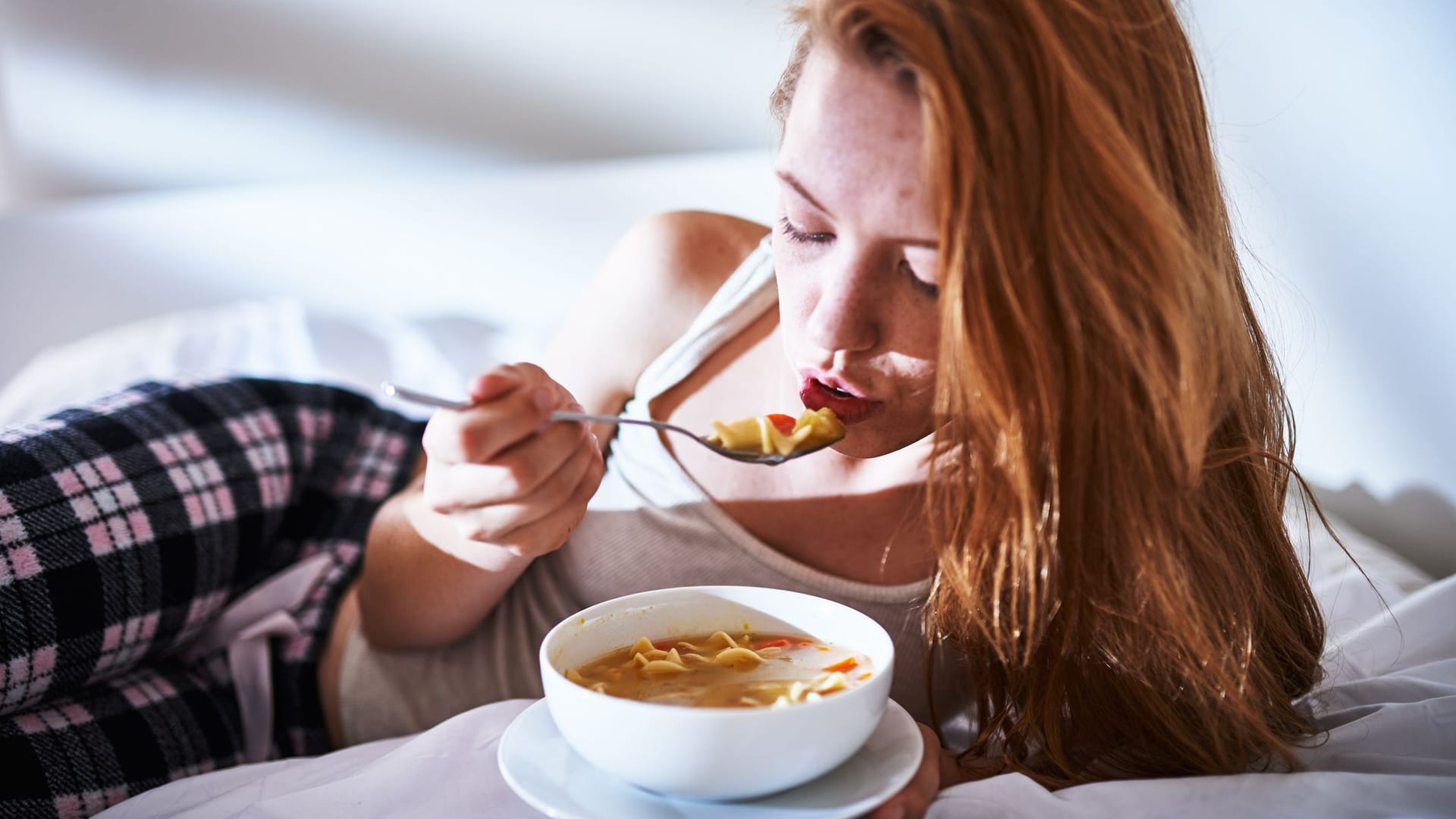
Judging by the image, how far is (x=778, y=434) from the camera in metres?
0.80

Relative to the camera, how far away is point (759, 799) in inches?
24.0

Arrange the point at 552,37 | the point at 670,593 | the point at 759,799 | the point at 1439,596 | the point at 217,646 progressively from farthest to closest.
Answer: the point at 552,37
the point at 217,646
the point at 1439,596
the point at 670,593
the point at 759,799

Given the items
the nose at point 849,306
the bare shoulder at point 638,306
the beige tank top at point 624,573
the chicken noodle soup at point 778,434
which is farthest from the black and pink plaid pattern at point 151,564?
the nose at point 849,306

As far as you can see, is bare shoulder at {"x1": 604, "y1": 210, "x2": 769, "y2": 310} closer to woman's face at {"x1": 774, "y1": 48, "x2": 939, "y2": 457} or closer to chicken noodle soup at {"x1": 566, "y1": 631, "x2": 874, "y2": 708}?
woman's face at {"x1": 774, "y1": 48, "x2": 939, "y2": 457}

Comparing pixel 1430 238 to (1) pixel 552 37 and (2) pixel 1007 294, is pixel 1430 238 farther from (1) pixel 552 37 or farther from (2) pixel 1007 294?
(1) pixel 552 37

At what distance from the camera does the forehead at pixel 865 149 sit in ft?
2.21

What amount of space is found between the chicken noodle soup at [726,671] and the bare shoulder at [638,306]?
1.33 ft

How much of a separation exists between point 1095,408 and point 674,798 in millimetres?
389

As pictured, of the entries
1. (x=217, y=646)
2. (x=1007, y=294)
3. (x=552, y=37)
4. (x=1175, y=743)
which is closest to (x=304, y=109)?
(x=552, y=37)

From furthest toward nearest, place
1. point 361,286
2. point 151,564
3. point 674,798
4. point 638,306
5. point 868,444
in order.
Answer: point 361,286 → point 638,306 → point 151,564 → point 868,444 → point 674,798

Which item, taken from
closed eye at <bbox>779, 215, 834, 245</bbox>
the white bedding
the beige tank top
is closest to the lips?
closed eye at <bbox>779, 215, 834, 245</bbox>

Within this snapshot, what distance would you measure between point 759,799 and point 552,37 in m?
1.74

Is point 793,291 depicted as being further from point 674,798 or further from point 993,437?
point 674,798

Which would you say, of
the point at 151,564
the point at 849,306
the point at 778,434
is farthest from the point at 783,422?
the point at 151,564
